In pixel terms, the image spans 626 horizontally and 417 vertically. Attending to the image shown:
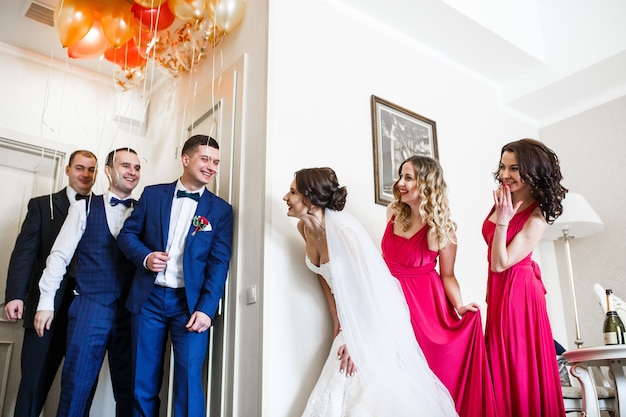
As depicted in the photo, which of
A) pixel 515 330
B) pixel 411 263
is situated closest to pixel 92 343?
pixel 411 263

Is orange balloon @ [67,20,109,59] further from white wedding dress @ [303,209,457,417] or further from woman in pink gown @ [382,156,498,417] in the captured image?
woman in pink gown @ [382,156,498,417]

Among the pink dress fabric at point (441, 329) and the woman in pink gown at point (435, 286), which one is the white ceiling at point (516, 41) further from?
the pink dress fabric at point (441, 329)

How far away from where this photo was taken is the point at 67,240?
3.21 meters

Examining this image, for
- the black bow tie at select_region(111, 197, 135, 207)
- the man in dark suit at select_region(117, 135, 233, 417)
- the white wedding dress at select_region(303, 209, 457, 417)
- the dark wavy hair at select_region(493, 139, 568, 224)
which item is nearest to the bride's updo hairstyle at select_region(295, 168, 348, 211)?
the white wedding dress at select_region(303, 209, 457, 417)

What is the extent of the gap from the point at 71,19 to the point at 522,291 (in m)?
2.97

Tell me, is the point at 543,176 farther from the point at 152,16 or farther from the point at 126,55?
the point at 126,55

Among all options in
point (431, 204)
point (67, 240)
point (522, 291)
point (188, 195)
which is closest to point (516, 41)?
point (431, 204)

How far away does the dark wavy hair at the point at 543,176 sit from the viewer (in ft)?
8.62

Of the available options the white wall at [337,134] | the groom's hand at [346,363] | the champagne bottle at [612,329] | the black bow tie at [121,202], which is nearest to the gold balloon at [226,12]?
the white wall at [337,134]

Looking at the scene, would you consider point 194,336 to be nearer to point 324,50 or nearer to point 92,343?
point 92,343

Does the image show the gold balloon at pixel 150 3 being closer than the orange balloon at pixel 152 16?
Yes

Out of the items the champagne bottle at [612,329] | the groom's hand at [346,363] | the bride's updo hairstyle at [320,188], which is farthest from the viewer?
the bride's updo hairstyle at [320,188]

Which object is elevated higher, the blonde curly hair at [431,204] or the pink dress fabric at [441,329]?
the blonde curly hair at [431,204]

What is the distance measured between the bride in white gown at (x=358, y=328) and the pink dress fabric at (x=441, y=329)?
14 cm
